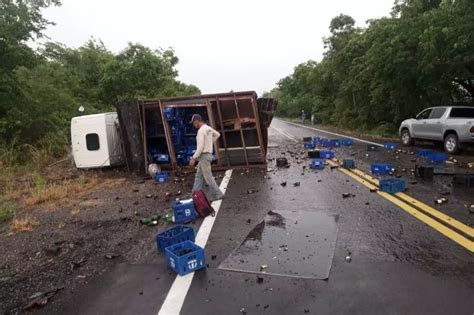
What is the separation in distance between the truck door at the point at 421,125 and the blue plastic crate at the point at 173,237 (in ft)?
46.2

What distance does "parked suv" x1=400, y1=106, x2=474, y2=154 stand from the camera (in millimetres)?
14062

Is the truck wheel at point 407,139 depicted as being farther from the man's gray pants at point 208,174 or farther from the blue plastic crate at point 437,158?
the man's gray pants at point 208,174

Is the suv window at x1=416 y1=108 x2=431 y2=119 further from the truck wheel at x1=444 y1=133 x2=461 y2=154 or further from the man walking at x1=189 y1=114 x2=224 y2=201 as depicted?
the man walking at x1=189 y1=114 x2=224 y2=201

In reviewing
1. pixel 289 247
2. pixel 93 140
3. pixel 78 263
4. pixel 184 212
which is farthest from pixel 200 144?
pixel 93 140

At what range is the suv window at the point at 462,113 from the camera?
14.7 metres

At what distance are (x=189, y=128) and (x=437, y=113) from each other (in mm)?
10140

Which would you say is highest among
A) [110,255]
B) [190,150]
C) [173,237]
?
[190,150]

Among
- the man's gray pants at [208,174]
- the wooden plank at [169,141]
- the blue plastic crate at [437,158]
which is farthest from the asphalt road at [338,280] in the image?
the wooden plank at [169,141]

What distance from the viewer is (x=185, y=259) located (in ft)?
14.9

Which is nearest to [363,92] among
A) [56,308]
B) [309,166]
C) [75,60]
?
[309,166]

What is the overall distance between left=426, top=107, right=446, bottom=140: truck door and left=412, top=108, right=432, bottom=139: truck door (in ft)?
0.53

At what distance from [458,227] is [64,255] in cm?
579

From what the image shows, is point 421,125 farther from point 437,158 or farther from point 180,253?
point 180,253

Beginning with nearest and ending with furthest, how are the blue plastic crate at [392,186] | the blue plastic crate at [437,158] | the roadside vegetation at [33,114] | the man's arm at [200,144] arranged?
1. the blue plastic crate at [392,186]
2. the man's arm at [200,144]
3. the roadside vegetation at [33,114]
4. the blue plastic crate at [437,158]
